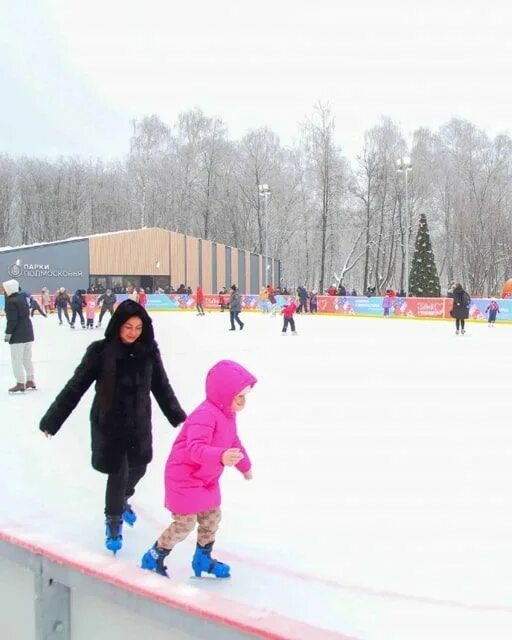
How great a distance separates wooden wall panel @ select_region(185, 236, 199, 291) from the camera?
124ft

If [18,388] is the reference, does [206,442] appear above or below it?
above

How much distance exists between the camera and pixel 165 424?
19.3 ft

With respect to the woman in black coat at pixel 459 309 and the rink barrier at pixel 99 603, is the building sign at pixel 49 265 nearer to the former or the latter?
the woman in black coat at pixel 459 309

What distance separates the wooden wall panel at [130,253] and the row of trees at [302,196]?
30.6 feet

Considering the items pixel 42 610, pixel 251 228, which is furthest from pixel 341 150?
pixel 42 610

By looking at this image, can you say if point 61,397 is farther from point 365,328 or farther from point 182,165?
point 182,165

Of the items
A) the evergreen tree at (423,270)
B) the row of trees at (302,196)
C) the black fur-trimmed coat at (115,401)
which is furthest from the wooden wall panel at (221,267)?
the black fur-trimmed coat at (115,401)

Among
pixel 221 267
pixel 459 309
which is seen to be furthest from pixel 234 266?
pixel 459 309

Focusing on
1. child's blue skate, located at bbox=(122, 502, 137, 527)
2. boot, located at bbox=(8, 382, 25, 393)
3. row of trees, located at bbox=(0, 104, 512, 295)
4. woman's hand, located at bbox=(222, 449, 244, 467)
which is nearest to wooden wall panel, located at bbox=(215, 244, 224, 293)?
row of trees, located at bbox=(0, 104, 512, 295)

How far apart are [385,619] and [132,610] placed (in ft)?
4.11

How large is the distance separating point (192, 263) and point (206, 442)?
35.7m

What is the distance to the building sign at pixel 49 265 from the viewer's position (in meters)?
32.4

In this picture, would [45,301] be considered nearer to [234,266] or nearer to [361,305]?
→ [361,305]

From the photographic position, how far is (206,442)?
2.50 meters
